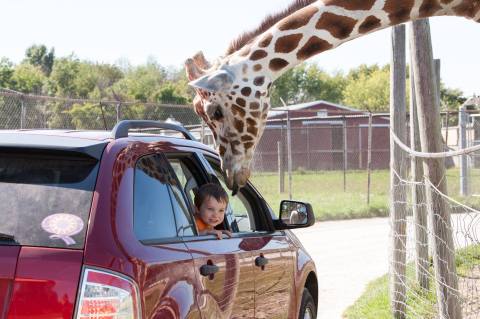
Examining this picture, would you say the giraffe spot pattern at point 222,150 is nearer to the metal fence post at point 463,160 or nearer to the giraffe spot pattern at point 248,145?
the giraffe spot pattern at point 248,145

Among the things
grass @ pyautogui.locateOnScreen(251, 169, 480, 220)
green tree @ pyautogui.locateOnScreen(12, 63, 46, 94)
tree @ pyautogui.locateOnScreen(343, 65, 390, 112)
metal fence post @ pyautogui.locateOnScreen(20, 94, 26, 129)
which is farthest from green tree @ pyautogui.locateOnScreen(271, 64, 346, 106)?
metal fence post @ pyautogui.locateOnScreen(20, 94, 26, 129)

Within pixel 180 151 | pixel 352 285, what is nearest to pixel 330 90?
pixel 352 285

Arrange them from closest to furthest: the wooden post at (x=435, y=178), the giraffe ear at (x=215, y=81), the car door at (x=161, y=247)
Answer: the car door at (x=161, y=247)
the giraffe ear at (x=215, y=81)
the wooden post at (x=435, y=178)

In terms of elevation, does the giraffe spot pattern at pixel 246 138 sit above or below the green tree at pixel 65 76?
below

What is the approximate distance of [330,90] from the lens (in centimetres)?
9462

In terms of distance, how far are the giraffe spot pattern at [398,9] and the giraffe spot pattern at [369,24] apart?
0.11 m

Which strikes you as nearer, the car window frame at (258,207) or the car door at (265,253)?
the car door at (265,253)

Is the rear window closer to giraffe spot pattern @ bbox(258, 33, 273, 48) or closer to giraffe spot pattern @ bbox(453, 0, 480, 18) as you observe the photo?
giraffe spot pattern @ bbox(258, 33, 273, 48)

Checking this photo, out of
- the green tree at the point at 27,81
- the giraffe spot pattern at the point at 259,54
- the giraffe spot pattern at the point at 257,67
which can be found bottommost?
the giraffe spot pattern at the point at 257,67

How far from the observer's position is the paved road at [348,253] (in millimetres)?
9547

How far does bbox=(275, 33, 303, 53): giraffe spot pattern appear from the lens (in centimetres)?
654

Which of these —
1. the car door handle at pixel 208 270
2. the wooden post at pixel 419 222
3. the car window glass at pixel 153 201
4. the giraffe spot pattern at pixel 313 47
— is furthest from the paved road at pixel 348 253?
the car window glass at pixel 153 201

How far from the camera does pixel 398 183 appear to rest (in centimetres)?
880

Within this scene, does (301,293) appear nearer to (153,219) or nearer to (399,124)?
(153,219)
